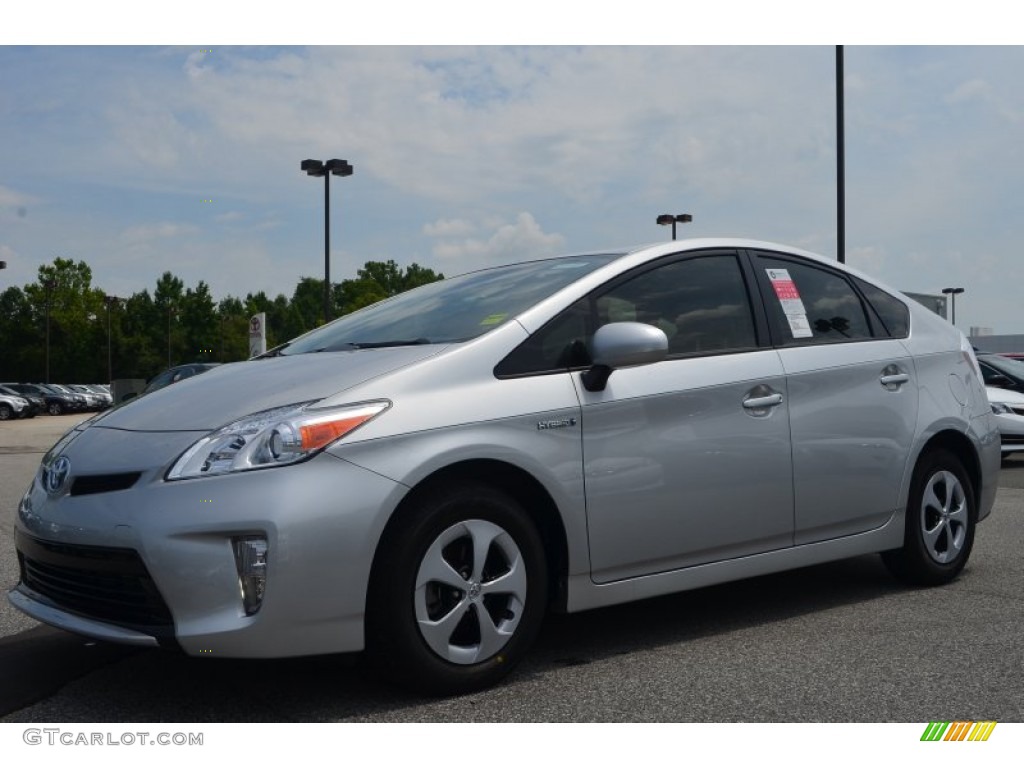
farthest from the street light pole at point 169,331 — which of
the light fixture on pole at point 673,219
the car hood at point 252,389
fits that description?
the car hood at point 252,389

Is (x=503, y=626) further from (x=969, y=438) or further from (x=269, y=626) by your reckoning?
(x=969, y=438)

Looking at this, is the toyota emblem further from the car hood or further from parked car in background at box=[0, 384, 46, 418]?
parked car in background at box=[0, 384, 46, 418]

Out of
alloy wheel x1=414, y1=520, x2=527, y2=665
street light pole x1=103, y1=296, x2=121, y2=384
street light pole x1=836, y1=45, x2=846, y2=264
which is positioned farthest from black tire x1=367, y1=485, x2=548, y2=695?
street light pole x1=103, y1=296, x2=121, y2=384

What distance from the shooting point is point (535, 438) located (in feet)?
13.2

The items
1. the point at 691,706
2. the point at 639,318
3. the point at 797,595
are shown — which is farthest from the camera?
the point at 797,595

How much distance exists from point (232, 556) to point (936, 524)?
366cm

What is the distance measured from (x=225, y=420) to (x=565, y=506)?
1209mm

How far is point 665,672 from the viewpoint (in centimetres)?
415

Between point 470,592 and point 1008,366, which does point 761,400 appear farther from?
point 1008,366

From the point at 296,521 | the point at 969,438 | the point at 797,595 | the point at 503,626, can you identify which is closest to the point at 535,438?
the point at 503,626

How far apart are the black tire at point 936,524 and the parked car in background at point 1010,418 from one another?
774 centimetres

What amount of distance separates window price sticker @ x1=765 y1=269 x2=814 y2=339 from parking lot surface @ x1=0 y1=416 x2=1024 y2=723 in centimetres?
127

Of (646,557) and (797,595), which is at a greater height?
(646,557)
